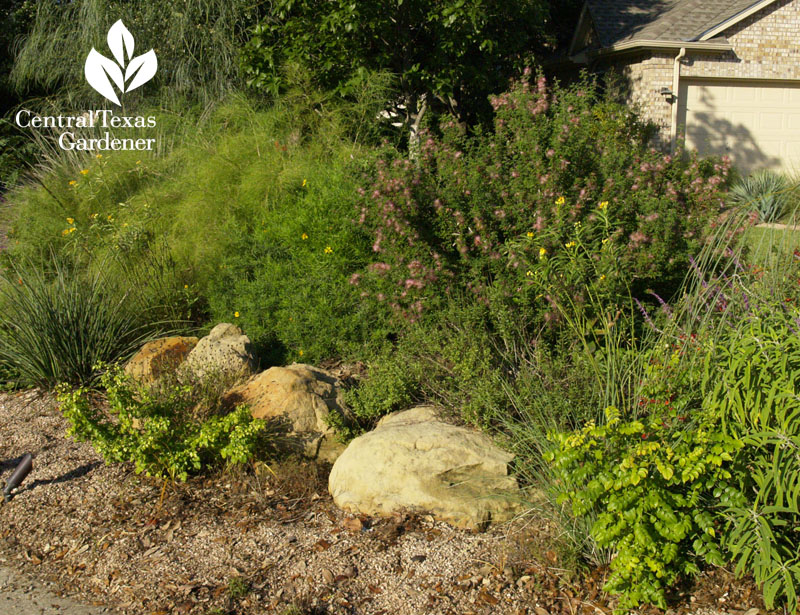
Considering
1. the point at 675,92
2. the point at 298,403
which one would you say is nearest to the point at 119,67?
the point at 298,403

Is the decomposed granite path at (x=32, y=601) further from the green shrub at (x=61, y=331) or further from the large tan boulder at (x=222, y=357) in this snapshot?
the green shrub at (x=61, y=331)

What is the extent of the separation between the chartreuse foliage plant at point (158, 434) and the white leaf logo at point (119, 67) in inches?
327

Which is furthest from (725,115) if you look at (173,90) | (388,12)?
(173,90)

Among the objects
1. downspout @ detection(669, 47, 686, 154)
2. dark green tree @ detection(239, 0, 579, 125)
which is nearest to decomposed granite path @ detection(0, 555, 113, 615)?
dark green tree @ detection(239, 0, 579, 125)

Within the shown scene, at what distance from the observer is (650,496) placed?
3.05 metres

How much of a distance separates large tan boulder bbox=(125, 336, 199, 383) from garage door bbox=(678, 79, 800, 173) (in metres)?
11.3

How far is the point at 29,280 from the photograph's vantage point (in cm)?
642

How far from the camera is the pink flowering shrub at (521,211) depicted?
534 centimetres

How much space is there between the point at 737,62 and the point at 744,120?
3.66 feet

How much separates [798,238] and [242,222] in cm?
485

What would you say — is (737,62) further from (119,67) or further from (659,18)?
(119,67)

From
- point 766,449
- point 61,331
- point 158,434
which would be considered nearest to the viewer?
point 766,449

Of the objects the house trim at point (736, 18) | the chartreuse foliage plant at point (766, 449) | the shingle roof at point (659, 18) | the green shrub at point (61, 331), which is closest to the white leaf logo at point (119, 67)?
the green shrub at point (61, 331)

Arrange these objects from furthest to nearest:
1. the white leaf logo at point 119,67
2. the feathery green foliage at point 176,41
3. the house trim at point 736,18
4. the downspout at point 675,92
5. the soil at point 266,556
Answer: the house trim at point 736,18 < the downspout at point 675,92 < the white leaf logo at point 119,67 < the feathery green foliage at point 176,41 < the soil at point 266,556
